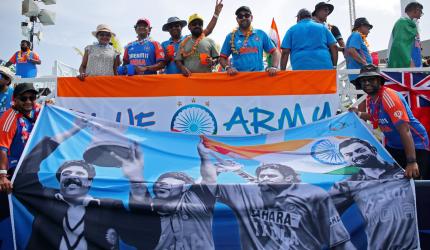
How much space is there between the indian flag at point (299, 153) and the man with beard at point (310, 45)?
75.2 inches

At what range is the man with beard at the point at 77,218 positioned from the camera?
9.50ft

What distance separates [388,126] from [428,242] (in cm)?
112

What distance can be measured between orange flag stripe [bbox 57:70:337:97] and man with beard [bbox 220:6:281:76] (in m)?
0.33

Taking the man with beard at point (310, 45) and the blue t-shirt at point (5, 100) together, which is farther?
the man with beard at point (310, 45)

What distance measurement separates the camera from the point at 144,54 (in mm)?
5613

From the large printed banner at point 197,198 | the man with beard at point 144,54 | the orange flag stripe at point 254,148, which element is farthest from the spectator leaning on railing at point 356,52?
the man with beard at point 144,54

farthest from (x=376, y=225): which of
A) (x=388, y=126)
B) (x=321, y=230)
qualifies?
(x=388, y=126)

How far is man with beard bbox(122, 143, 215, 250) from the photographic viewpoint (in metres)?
2.94

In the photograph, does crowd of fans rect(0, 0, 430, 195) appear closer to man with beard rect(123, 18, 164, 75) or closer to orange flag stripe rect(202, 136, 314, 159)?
man with beard rect(123, 18, 164, 75)

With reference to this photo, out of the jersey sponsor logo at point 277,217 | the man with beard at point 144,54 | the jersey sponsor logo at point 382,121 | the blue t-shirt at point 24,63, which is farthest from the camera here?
the blue t-shirt at point 24,63

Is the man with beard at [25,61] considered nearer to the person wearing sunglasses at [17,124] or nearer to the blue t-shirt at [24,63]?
the blue t-shirt at [24,63]

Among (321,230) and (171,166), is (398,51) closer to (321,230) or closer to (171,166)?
(321,230)

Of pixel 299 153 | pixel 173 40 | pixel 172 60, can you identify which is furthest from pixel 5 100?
pixel 299 153

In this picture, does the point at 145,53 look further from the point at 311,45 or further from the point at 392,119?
the point at 392,119
